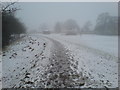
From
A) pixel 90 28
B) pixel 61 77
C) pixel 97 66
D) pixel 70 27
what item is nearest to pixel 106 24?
pixel 90 28

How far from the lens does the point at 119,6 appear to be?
41625mm

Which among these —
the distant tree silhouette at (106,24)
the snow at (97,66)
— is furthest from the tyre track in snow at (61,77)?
the distant tree silhouette at (106,24)

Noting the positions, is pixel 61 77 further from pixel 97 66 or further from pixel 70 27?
pixel 70 27

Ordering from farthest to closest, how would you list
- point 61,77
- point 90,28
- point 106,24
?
point 106,24 → point 90,28 → point 61,77

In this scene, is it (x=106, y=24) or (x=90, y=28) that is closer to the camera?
(x=90, y=28)

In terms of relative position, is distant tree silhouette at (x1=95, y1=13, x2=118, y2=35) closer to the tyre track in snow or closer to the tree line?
the tree line

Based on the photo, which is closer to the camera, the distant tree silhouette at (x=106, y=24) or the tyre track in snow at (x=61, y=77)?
the tyre track in snow at (x=61, y=77)

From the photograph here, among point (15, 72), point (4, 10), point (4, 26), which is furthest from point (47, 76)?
point (4, 26)

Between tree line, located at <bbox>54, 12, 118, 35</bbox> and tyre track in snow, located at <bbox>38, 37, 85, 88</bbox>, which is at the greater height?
tree line, located at <bbox>54, 12, 118, 35</bbox>

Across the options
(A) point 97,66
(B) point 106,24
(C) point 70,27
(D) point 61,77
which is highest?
(B) point 106,24

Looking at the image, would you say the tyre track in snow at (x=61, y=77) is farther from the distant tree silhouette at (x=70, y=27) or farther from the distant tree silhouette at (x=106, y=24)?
the distant tree silhouette at (x=106, y=24)

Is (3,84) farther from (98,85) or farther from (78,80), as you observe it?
(98,85)

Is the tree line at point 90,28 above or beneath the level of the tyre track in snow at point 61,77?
above

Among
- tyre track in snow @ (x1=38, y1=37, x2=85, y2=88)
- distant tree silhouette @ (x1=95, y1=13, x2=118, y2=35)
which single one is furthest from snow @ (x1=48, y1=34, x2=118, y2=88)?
distant tree silhouette @ (x1=95, y1=13, x2=118, y2=35)
